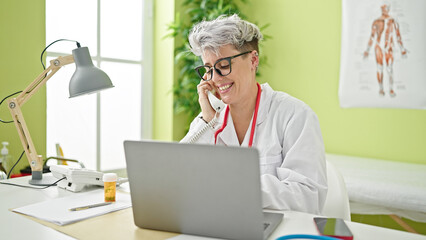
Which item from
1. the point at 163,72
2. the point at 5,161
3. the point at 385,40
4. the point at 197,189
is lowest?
the point at 5,161

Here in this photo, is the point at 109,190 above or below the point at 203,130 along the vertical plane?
below

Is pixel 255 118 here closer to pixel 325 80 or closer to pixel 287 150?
pixel 287 150

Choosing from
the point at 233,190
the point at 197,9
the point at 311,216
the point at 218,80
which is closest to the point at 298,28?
the point at 197,9

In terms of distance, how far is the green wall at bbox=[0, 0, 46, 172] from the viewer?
2551 mm

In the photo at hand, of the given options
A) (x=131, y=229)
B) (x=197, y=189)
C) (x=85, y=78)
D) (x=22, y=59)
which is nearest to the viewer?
(x=197, y=189)

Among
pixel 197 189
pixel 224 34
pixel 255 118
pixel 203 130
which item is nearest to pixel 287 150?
pixel 255 118

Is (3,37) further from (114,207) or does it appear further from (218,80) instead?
(114,207)

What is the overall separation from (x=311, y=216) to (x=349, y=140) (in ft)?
7.47

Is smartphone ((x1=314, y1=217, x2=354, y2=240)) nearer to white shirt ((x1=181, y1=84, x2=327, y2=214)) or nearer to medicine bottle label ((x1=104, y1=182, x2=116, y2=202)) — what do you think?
white shirt ((x1=181, y1=84, x2=327, y2=214))

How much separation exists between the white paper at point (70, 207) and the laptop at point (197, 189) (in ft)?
0.72

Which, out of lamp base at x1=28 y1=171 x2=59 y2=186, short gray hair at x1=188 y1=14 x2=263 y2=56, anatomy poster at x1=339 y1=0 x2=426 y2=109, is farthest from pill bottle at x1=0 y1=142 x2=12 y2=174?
anatomy poster at x1=339 y1=0 x2=426 y2=109

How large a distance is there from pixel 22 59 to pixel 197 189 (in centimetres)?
217

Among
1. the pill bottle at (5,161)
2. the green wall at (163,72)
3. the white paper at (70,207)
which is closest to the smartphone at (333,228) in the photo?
the white paper at (70,207)

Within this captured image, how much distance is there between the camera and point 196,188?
38.1 inches
